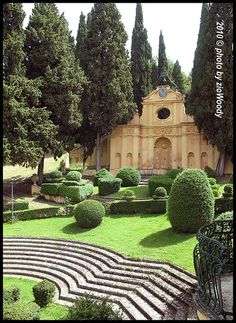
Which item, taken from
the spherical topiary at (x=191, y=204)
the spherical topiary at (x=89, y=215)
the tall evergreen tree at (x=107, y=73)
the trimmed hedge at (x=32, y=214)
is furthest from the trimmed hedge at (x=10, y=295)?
the tall evergreen tree at (x=107, y=73)

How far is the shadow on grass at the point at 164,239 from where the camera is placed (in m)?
16.6

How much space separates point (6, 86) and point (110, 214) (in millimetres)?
11913

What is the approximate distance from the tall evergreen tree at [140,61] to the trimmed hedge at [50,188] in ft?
55.5

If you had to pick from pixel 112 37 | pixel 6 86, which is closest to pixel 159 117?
pixel 112 37

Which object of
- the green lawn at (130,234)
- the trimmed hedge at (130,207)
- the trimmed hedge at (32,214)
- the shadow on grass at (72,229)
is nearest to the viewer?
the green lawn at (130,234)

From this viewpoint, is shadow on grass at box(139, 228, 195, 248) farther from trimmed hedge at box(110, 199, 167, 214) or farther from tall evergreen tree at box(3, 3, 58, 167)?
tall evergreen tree at box(3, 3, 58, 167)

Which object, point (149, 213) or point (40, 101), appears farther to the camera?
point (40, 101)

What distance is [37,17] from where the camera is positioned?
31984 millimetres

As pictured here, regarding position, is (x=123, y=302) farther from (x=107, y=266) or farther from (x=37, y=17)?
(x=37, y=17)

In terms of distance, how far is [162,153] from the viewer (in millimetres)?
38250

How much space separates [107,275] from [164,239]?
3799mm

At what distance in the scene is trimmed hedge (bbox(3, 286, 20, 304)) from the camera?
11602 mm

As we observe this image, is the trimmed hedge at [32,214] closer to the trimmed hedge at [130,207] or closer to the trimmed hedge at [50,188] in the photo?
the trimmed hedge at [50,188]

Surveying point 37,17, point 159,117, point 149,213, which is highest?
point 37,17
